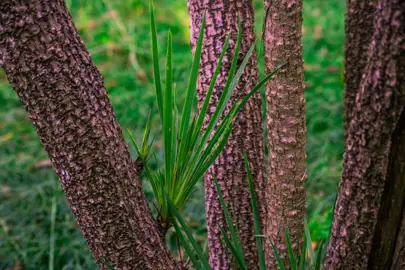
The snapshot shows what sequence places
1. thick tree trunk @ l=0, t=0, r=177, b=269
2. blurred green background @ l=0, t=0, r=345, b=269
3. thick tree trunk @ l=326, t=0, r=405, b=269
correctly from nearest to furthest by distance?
thick tree trunk @ l=326, t=0, r=405, b=269
thick tree trunk @ l=0, t=0, r=177, b=269
blurred green background @ l=0, t=0, r=345, b=269

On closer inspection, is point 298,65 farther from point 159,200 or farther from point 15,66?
point 15,66

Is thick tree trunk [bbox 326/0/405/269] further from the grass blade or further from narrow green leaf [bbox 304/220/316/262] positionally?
the grass blade

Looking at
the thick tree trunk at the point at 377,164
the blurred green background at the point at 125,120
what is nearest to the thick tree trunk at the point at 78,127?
the thick tree trunk at the point at 377,164

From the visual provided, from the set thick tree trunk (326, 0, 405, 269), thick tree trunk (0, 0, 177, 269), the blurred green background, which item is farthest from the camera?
the blurred green background

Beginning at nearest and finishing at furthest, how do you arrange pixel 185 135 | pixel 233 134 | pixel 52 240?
pixel 185 135 → pixel 233 134 → pixel 52 240

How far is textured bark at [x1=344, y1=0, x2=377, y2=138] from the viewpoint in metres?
1.64

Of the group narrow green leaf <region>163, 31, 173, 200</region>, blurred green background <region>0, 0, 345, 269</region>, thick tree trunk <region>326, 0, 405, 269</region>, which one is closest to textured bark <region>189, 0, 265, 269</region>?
narrow green leaf <region>163, 31, 173, 200</region>

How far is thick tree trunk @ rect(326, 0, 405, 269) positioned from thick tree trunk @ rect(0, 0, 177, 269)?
15.2 inches

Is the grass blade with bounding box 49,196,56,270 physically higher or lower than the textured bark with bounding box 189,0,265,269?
lower

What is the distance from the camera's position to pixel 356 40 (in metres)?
1.71

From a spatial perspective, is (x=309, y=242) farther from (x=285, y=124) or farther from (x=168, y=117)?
(x=168, y=117)

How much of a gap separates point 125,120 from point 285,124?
6.64 ft

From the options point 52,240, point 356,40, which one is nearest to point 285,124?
point 356,40

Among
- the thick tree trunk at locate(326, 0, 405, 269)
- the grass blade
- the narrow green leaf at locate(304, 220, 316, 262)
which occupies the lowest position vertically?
the grass blade
